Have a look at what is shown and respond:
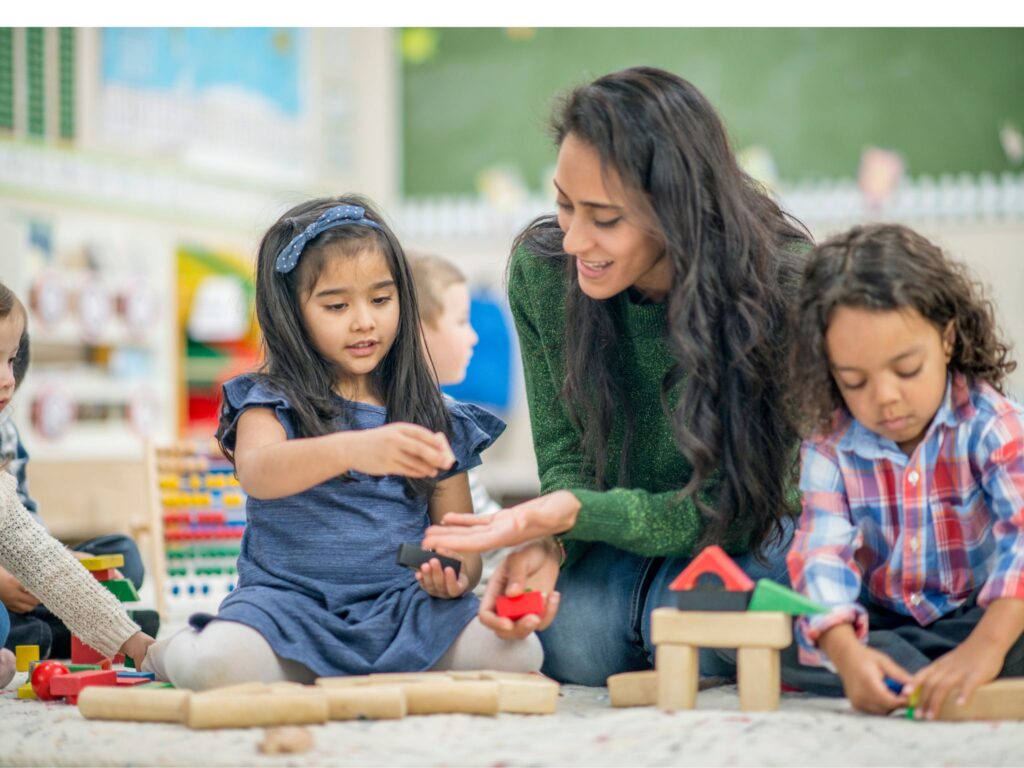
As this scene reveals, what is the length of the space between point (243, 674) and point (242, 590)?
0.44ft

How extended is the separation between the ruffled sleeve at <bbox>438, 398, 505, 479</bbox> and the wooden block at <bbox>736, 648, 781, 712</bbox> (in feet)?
1.46

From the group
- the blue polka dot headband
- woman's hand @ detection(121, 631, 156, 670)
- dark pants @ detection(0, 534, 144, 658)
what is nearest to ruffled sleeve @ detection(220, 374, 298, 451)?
the blue polka dot headband

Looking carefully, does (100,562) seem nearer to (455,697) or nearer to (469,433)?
(469,433)

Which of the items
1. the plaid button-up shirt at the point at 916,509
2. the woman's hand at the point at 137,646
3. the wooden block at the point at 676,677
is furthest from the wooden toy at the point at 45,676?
the plaid button-up shirt at the point at 916,509

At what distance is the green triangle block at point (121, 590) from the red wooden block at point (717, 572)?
779 millimetres

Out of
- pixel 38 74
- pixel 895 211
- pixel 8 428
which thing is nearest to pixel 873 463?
pixel 8 428

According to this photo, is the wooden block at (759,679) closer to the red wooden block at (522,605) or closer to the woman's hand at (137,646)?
the red wooden block at (522,605)

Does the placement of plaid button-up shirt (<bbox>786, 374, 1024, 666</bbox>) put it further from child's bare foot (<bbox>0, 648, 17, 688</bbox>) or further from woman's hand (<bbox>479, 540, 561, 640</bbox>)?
child's bare foot (<bbox>0, 648, 17, 688</bbox>)

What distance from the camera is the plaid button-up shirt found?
46.6 inches

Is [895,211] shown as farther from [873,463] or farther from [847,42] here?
[873,463]

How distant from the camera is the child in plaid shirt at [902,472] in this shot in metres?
1.15

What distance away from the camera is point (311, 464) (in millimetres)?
1264
